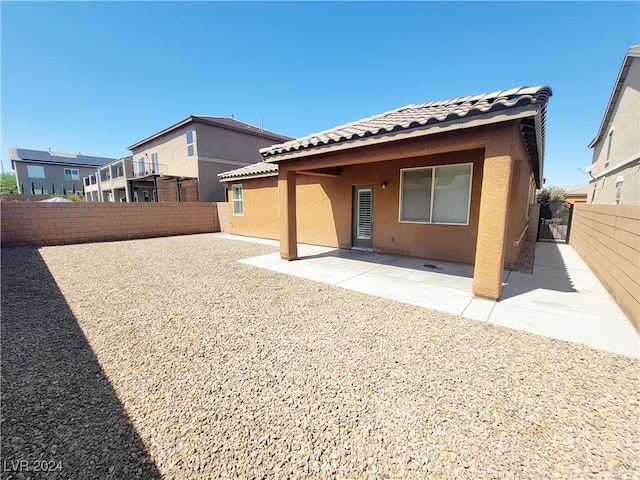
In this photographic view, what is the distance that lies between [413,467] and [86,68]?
17977 millimetres

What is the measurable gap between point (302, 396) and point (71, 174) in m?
52.7

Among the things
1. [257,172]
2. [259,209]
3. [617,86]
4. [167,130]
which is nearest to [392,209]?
[257,172]

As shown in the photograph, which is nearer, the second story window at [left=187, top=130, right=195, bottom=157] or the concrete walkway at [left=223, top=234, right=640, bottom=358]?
the concrete walkway at [left=223, top=234, right=640, bottom=358]

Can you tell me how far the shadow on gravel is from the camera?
1.73 metres

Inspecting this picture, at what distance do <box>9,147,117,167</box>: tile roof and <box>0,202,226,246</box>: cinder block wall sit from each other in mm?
38186

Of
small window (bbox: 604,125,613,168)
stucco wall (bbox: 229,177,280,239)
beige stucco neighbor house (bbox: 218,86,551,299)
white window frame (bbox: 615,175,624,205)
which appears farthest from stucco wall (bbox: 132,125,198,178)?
small window (bbox: 604,125,613,168)

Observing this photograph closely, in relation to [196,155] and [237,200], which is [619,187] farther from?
[196,155]

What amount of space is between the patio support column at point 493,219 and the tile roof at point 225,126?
18.4 meters

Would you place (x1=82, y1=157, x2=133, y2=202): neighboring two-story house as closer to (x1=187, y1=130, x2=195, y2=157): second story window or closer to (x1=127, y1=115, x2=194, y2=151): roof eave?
(x1=127, y1=115, x2=194, y2=151): roof eave

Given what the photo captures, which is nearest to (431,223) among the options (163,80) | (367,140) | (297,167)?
(367,140)

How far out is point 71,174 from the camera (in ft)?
126

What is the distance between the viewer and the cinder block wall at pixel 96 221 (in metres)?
10.5

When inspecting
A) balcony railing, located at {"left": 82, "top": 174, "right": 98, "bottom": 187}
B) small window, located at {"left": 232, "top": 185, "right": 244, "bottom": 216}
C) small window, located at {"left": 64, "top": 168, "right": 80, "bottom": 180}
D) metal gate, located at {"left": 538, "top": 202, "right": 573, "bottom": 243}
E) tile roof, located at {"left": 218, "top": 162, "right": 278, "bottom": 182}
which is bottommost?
metal gate, located at {"left": 538, "top": 202, "right": 573, "bottom": 243}

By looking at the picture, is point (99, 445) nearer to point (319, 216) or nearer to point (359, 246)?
point (359, 246)
